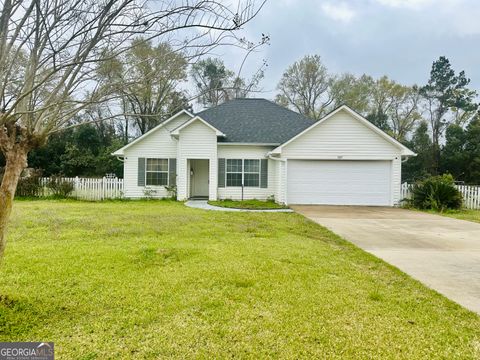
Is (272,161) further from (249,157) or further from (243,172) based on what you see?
(243,172)

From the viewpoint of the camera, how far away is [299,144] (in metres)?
14.5

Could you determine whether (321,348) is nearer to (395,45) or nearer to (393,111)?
(395,45)

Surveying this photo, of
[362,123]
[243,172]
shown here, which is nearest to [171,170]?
[243,172]

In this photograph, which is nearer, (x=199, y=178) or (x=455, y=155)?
(x=199, y=178)

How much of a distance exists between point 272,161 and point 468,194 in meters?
9.40

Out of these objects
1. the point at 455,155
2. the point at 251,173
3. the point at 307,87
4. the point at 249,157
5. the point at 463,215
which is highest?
the point at 307,87

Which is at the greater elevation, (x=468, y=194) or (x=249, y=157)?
(x=249, y=157)

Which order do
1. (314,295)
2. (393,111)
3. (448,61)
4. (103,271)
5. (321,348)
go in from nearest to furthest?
1. (321,348)
2. (314,295)
3. (103,271)
4. (448,61)
5. (393,111)

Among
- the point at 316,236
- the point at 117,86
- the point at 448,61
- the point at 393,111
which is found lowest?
the point at 316,236

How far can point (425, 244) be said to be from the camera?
692cm

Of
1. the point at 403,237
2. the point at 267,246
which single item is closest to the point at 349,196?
the point at 403,237

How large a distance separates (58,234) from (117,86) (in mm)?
5570

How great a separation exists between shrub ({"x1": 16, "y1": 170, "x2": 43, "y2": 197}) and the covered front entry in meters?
7.92

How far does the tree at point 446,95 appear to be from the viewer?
3034 cm
